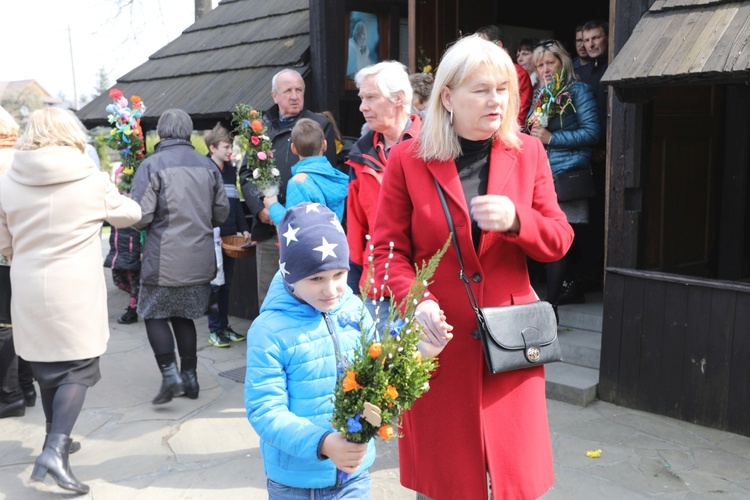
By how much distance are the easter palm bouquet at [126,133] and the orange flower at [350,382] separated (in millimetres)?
4816

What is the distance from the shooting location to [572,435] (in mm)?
4738

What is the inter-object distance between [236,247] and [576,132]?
2871 millimetres

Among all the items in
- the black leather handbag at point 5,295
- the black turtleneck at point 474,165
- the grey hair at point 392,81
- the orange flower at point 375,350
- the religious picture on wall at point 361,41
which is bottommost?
the black leather handbag at point 5,295

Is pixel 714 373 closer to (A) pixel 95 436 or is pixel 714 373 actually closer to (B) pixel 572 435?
(B) pixel 572 435

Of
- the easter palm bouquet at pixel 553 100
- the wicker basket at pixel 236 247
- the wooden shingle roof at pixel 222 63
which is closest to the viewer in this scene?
the easter palm bouquet at pixel 553 100

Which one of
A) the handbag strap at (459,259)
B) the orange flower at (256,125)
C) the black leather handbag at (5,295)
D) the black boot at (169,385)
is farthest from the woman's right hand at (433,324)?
the black leather handbag at (5,295)

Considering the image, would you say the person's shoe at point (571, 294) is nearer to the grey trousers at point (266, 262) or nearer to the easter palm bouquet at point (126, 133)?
the grey trousers at point (266, 262)

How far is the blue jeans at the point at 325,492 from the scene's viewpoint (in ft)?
8.02

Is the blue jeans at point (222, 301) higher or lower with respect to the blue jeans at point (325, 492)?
lower

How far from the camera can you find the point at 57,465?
412 centimetres

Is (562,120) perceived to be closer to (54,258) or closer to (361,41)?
(361,41)

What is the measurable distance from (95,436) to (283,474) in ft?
10.2

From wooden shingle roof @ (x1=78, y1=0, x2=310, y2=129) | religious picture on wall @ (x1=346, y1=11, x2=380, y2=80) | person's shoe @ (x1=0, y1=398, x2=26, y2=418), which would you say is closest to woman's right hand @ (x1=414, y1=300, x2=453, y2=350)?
person's shoe @ (x1=0, y1=398, x2=26, y2=418)

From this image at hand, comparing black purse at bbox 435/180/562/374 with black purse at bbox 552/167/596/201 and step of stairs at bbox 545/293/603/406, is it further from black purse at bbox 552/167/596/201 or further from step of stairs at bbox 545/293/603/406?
black purse at bbox 552/167/596/201
